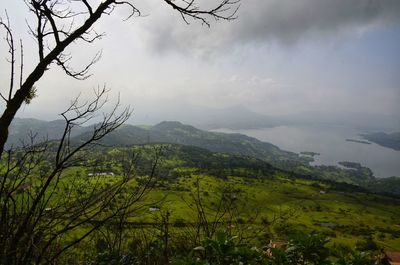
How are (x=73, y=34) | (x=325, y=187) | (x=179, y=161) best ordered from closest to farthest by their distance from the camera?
(x=73, y=34) < (x=325, y=187) < (x=179, y=161)

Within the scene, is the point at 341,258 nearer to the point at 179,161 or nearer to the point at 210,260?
the point at 210,260

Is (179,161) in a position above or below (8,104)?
below

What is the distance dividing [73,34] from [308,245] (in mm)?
4028

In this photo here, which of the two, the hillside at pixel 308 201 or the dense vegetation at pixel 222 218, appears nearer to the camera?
the dense vegetation at pixel 222 218

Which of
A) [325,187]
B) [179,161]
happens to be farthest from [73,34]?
[179,161]

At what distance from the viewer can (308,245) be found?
3.80 metres

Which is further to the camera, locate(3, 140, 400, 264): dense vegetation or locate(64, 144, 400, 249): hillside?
locate(64, 144, 400, 249): hillside

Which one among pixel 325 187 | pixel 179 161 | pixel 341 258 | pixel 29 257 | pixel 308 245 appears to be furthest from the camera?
pixel 179 161

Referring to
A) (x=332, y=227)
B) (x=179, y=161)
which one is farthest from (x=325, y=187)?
(x=179, y=161)

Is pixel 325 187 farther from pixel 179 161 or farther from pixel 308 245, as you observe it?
pixel 308 245

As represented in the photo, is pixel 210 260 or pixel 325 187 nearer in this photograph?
pixel 210 260

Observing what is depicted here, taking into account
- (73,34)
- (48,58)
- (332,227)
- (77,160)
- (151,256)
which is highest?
(73,34)

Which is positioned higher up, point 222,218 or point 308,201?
point 222,218

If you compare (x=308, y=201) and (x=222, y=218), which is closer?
(x=222, y=218)
